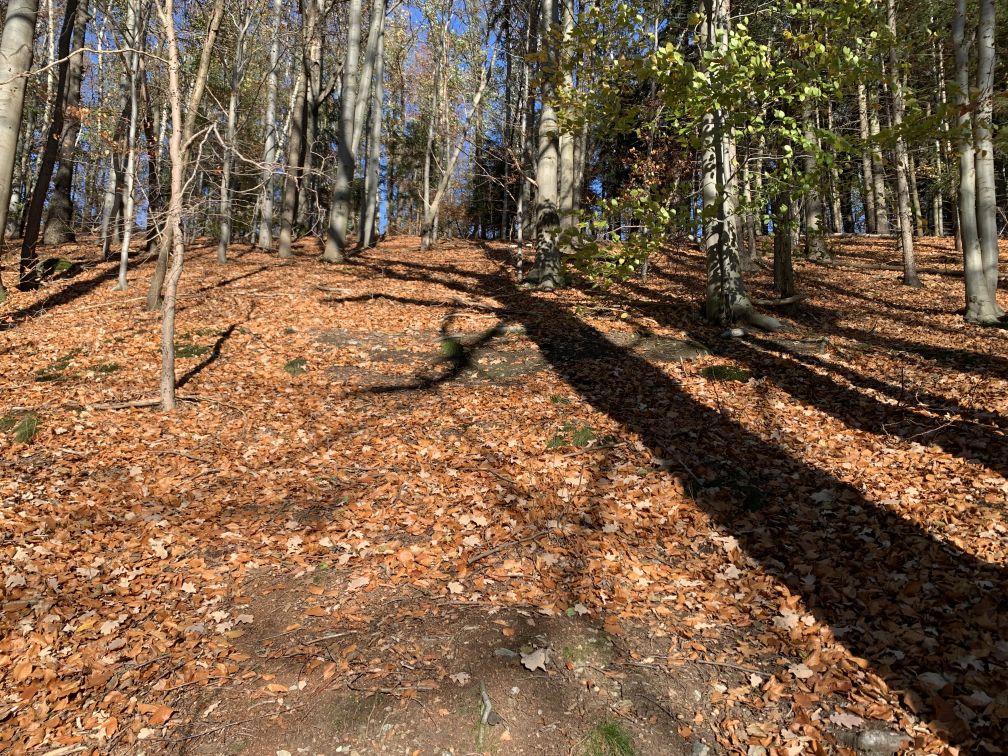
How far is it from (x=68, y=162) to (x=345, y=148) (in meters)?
7.70

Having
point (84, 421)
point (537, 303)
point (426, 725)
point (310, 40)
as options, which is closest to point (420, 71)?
point (310, 40)

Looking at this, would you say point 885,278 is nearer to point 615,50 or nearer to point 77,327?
point 615,50

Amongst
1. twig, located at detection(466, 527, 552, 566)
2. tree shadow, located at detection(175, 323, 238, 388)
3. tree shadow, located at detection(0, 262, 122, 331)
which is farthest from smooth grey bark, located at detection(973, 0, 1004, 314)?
tree shadow, located at detection(0, 262, 122, 331)

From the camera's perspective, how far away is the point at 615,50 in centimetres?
690

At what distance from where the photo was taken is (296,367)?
30.4 ft

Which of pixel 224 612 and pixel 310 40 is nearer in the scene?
pixel 224 612

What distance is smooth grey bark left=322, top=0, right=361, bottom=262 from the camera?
17672mm

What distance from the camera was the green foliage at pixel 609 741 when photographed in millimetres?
3205

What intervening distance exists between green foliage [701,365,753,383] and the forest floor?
3 cm

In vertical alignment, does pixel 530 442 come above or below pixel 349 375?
below

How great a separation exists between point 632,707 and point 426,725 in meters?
1.22

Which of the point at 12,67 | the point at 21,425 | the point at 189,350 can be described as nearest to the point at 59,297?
the point at 12,67

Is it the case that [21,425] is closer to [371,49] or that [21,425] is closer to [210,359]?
[210,359]

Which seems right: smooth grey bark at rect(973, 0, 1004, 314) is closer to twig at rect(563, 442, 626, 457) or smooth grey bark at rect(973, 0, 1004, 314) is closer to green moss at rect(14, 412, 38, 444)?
twig at rect(563, 442, 626, 457)
